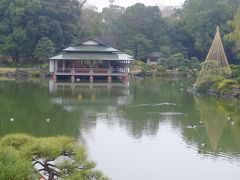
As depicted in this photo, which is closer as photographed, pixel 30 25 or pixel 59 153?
→ pixel 59 153

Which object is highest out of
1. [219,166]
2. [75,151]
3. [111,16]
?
[111,16]

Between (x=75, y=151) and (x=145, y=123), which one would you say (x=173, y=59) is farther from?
(x=75, y=151)

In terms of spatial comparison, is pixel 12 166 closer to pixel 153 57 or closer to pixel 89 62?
pixel 89 62

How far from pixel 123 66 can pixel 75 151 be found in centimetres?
4189

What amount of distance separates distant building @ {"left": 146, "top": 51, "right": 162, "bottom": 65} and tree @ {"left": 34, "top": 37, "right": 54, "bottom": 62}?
15.5 m

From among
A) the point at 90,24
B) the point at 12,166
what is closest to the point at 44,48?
the point at 90,24

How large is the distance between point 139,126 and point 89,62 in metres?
29.9

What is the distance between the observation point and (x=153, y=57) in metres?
63.8

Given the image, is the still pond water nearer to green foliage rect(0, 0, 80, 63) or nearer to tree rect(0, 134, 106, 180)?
tree rect(0, 134, 106, 180)

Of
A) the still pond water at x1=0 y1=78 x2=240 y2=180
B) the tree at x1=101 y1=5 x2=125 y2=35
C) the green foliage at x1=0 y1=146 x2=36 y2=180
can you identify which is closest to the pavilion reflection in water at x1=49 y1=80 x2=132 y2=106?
the still pond water at x1=0 y1=78 x2=240 y2=180

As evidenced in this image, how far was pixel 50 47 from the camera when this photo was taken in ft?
172

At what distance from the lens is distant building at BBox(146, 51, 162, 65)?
62.9 meters

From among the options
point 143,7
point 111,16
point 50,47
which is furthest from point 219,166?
point 111,16

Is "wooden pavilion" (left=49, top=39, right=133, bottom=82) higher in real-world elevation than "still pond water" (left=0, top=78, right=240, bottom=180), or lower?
higher
